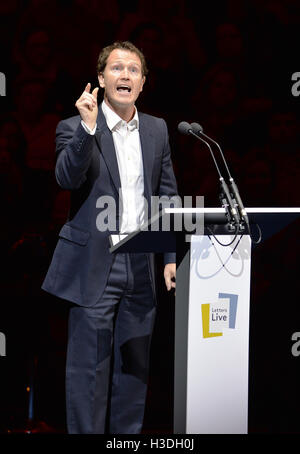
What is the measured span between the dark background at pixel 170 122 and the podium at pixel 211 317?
1510 millimetres

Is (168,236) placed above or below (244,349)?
above

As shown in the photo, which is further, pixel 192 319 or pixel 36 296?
pixel 36 296

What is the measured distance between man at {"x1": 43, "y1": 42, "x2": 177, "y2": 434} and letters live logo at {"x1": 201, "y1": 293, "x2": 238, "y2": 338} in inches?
17.6

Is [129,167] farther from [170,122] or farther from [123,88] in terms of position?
[170,122]

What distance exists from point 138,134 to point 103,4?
153 centimetres

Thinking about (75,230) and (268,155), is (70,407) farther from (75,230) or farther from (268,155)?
(268,155)

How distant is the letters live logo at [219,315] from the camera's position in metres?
2.18

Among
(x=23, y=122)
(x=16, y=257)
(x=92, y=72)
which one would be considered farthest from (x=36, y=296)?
(x=92, y=72)

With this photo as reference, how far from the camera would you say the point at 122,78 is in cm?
262

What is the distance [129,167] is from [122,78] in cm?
34
